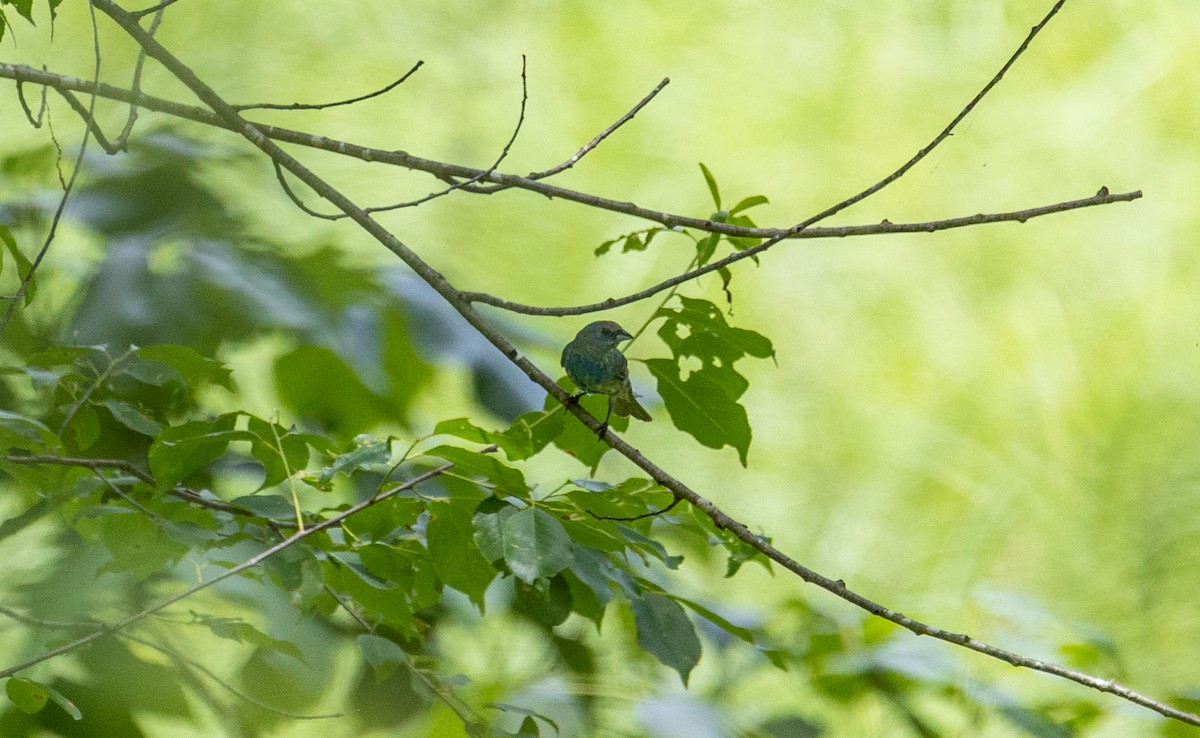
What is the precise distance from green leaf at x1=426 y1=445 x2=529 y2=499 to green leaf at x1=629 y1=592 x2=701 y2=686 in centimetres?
18

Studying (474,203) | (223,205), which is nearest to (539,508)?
(223,205)

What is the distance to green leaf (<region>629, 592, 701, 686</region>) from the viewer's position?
1.02m

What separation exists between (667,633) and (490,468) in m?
0.24

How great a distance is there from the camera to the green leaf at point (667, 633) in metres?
1.02

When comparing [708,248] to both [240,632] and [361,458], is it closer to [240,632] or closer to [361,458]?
[361,458]

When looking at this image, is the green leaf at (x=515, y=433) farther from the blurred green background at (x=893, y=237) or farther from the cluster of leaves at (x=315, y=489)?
the blurred green background at (x=893, y=237)

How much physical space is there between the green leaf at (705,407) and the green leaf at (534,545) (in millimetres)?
199

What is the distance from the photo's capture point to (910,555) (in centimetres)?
474

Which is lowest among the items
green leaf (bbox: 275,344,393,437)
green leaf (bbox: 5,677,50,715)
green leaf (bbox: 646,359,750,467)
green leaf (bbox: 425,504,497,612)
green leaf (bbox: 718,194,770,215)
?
green leaf (bbox: 5,677,50,715)

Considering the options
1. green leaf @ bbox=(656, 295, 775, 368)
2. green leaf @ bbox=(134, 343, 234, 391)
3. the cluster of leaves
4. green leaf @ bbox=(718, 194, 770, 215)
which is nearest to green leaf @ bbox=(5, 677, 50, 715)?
the cluster of leaves

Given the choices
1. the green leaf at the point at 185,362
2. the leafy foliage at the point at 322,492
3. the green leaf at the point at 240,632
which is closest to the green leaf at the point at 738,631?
the leafy foliage at the point at 322,492

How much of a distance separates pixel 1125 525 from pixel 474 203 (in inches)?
126

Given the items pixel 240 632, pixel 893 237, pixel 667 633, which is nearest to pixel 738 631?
pixel 667 633

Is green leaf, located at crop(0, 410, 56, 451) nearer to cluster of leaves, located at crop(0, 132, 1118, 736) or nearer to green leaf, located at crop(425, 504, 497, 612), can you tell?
cluster of leaves, located at crop(0, 132, 1118, 736)
